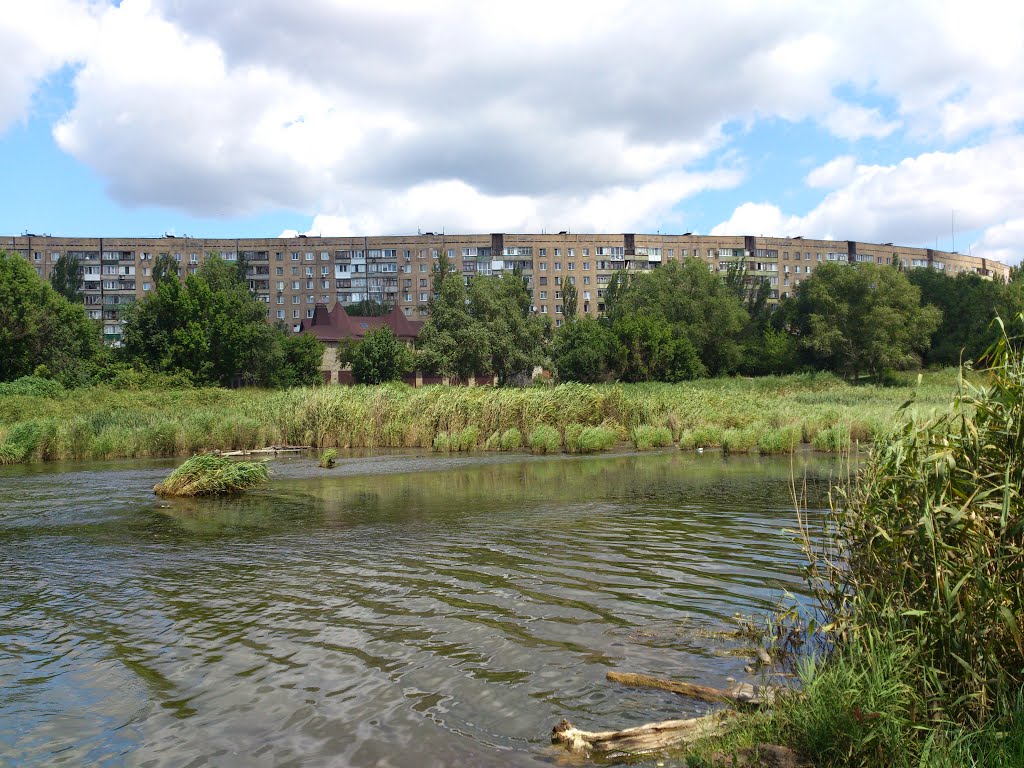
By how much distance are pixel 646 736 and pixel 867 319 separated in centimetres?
8079

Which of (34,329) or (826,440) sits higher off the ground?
(34,329)

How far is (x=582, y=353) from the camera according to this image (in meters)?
72.8

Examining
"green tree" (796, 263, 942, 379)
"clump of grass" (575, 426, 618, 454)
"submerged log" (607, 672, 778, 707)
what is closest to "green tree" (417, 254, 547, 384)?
"green tree" (796, 263, 942, 379)

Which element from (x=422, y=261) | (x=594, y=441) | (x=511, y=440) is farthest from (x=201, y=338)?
(x=422, y=261)

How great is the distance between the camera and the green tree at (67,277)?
407 feet

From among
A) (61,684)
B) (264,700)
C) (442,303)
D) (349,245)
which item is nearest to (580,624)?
(264,700)

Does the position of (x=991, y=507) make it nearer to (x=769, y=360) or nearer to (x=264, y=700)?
(x=264, y=700)

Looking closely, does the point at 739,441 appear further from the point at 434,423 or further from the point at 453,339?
the point at 453,339

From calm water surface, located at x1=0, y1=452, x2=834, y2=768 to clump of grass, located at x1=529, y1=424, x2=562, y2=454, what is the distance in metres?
12.5

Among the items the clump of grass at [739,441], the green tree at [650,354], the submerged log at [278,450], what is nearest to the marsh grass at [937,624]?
the clump of grass at [739,441]

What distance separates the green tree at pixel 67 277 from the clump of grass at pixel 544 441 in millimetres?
116175

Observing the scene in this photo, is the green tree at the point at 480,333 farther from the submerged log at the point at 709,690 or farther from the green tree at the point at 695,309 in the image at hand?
the submerged log at the point at 709,690

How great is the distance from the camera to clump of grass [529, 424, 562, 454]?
30531mm

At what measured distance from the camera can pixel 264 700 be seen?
22.1 feet
